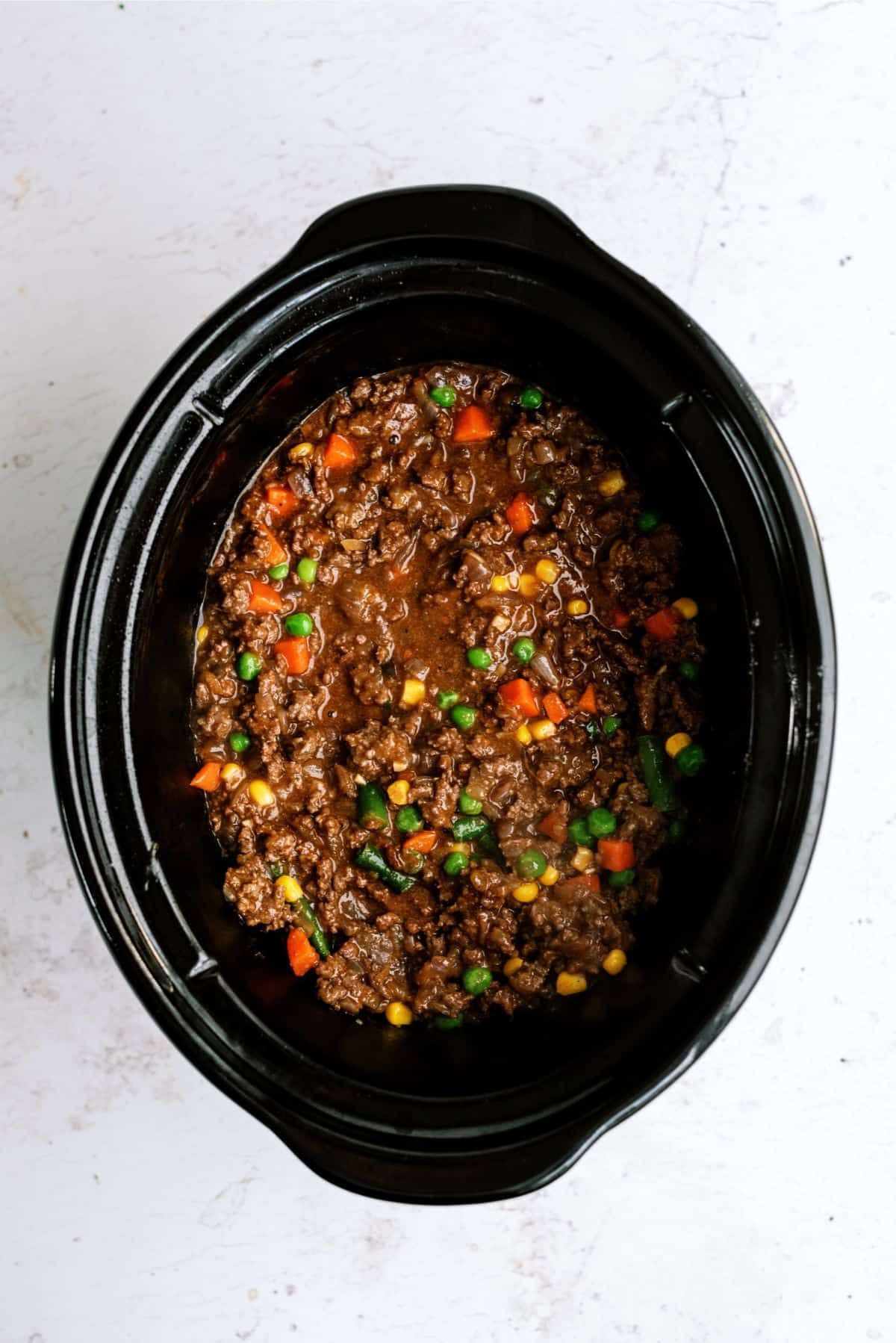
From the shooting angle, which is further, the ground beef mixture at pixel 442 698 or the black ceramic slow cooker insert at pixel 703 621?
the ground beef mixture at pixel 442 698

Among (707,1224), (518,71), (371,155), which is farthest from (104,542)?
(707,1224)

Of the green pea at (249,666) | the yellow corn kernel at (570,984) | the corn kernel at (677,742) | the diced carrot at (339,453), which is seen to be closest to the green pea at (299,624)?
the green pea at (249,666)

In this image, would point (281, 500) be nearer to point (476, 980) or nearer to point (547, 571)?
point (547, 571)

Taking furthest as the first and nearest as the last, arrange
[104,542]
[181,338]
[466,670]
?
[181,338]
[466,670]
[104,542]

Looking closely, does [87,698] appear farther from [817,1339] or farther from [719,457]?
[817,1339]

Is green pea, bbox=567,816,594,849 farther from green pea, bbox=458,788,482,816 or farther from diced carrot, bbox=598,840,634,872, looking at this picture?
green pea, bbox=458,788,482,816

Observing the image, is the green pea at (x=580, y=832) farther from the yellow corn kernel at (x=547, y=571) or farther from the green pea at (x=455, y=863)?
the yellow corn kernel at (x=547, y=571)
